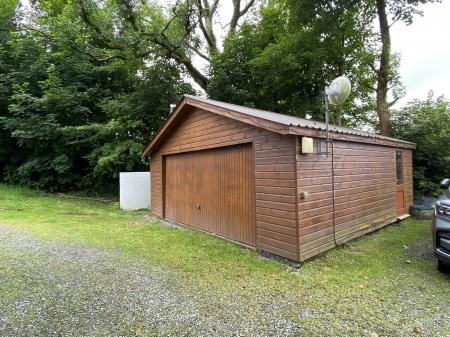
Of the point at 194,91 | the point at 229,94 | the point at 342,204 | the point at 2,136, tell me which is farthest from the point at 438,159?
the point at 2,136

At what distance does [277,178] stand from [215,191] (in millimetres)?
2038

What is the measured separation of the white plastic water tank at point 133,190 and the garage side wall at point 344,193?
7.02 m

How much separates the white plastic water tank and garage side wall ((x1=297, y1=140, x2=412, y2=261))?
7.02 meters

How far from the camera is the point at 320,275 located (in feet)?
12.5

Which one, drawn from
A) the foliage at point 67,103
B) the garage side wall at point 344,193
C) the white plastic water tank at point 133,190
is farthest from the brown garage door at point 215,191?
the foliage at point 67,103

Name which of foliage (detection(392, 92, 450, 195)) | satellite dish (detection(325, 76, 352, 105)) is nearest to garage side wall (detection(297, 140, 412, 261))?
satellite dish (detection(325, 76, 352, 105))

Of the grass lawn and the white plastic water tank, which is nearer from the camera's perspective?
the grass lawn

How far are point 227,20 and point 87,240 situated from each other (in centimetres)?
1638

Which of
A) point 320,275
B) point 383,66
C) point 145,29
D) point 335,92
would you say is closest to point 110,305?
point 320,275

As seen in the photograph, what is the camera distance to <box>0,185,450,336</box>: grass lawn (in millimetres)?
2721

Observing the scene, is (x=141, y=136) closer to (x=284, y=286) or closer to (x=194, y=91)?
(x=194, y=91)

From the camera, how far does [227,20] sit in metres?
17.1

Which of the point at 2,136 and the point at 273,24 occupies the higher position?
the point at 273,24

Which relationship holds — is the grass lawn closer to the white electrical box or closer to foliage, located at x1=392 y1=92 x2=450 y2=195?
the white electrical box
